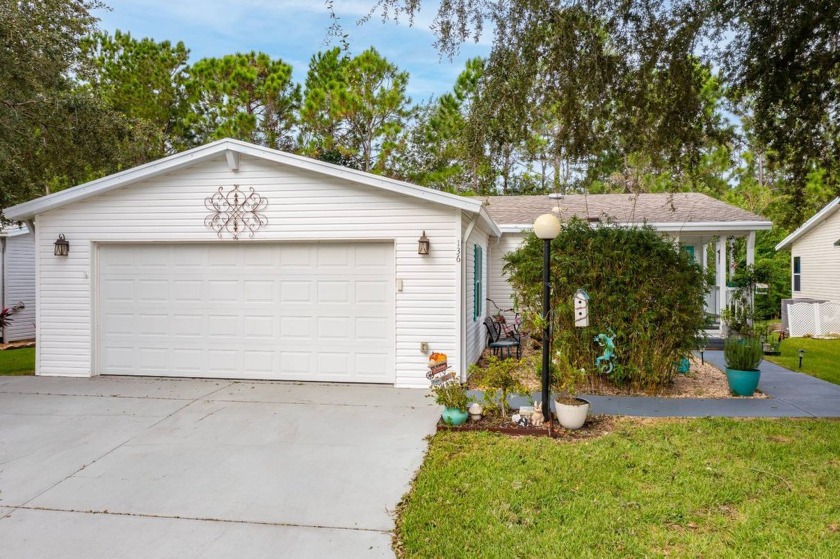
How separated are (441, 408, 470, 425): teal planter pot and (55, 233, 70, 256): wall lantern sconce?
6.45m

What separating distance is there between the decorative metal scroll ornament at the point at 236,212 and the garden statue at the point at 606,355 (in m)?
4.87

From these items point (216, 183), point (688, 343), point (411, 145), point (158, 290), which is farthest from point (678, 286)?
point (411, 145)

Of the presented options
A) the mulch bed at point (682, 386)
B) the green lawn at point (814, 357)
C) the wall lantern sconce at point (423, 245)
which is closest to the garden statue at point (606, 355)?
the mulch bed at point (682, 386)

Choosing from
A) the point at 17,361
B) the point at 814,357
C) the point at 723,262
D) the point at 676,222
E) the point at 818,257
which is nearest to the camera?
the point at 17,361

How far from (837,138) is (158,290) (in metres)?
8.60

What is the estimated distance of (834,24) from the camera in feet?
14.2

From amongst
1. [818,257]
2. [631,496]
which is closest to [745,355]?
[631,496]

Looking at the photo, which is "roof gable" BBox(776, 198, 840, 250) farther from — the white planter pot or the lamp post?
the white planter pot

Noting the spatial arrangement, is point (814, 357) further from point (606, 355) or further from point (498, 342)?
point (606, 355)

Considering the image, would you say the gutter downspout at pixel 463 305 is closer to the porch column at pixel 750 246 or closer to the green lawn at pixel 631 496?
the green lawn at pixel 631 496

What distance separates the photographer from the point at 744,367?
265 inches

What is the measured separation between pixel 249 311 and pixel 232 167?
2.11 meters

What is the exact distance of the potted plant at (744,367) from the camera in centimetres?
671

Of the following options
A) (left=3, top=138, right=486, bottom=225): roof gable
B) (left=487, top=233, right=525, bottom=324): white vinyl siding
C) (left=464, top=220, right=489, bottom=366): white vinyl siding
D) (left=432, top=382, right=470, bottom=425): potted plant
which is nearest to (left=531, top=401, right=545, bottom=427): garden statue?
(left=432, top=382, right=470, bottom=425): potted plant
